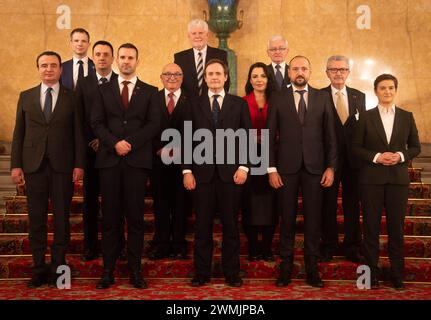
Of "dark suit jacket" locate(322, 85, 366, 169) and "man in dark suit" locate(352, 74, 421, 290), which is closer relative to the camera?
"man in dark suit" locate(352, 74, 421, 290)

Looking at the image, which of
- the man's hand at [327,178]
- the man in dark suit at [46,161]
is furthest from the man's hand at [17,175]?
the man's hand at [327,178]

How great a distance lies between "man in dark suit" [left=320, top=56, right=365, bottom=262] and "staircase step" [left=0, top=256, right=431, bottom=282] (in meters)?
0.13

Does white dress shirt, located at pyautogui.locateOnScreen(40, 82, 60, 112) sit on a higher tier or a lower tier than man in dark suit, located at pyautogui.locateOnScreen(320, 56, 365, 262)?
higher

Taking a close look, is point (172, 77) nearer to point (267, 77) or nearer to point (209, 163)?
point (267, 77)

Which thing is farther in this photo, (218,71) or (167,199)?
(167,199)

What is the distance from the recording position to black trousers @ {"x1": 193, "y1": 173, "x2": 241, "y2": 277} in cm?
415

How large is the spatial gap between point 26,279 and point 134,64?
5.59 feet

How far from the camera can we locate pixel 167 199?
4.54 m

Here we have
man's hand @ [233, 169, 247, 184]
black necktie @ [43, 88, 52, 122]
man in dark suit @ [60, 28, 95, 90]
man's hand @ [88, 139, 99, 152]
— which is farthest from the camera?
man in dark suit @ [60, 28, 95, 90]

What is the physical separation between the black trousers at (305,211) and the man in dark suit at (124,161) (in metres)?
0.95

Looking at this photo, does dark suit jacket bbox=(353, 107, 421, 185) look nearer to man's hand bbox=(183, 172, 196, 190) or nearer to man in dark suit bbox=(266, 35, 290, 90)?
man in dark suit bbox=(266, 35, 290, 90)

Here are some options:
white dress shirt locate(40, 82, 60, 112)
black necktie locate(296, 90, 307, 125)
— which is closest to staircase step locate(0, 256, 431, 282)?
black necktie locate(296, 90, 307, 125)

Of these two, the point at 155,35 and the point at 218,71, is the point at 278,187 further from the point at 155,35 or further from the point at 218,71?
the point at 155,35

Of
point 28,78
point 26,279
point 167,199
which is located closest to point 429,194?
point 167,199
